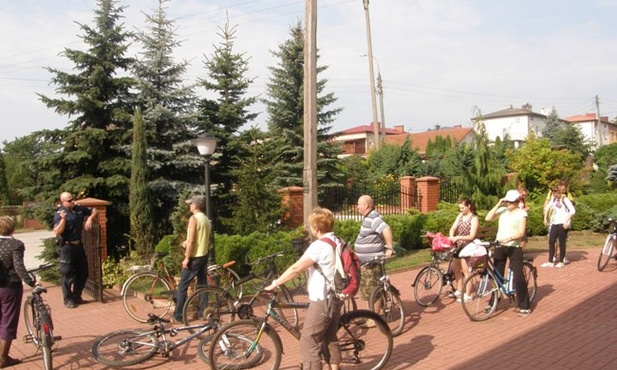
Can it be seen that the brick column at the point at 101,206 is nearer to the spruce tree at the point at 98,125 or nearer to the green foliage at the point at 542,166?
the spruce tree at the point at 98,125

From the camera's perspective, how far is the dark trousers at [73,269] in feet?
29.4

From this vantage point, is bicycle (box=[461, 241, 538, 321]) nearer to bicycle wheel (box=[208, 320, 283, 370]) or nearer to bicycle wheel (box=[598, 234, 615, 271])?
bicycle wheel (box=[208, 320, 283, 370])

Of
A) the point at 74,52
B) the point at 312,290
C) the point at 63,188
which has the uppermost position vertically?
the point at 74,52

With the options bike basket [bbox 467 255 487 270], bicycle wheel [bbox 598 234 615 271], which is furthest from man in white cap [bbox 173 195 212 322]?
bicycle wheel [bbox 598 234 615 271]

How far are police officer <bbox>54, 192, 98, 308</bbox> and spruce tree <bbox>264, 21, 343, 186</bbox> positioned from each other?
15465 millimetres

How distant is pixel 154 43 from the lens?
1642cm

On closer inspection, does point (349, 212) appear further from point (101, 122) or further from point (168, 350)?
point (168, 350)

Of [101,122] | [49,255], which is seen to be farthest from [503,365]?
[101,122]

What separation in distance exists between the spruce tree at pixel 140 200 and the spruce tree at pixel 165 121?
1895 mm

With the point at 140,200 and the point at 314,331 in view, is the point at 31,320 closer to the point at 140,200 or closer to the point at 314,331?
the point at 314,331

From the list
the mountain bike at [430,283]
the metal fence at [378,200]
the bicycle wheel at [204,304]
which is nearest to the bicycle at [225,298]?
the bicycle wheel at [204,304]

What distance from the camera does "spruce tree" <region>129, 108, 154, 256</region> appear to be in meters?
12.7

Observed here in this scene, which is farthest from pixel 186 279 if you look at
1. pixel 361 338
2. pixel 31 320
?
pixel 361 338

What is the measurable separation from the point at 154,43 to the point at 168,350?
40.7 ft
